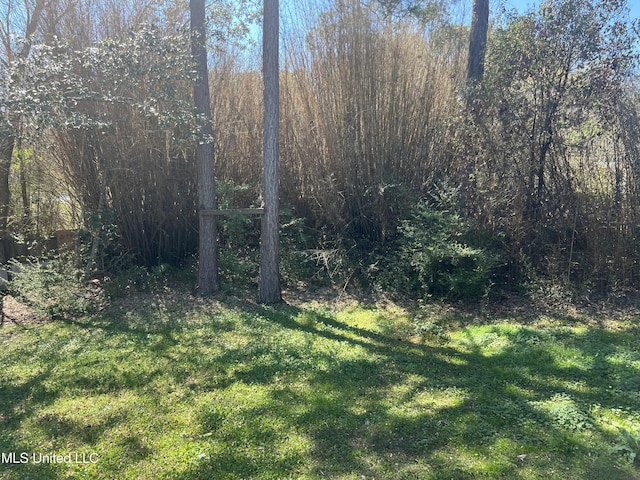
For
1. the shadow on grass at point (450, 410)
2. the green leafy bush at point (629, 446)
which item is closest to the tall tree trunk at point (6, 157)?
the shadow on grass at point (450, 410)

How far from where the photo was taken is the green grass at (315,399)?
2834mm

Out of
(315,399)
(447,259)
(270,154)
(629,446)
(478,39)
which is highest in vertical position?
(478,39)

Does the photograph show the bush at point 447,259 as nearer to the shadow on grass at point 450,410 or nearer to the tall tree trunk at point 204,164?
the shadow on grass at point 450,410

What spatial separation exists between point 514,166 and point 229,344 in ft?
15.1

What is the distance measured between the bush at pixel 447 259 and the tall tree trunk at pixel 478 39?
2353 mm

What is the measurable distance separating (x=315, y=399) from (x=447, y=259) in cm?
324

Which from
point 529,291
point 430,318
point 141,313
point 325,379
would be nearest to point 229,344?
point 325,379

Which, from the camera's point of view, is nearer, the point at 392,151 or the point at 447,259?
the point at 447,259

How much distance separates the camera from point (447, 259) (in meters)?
6.18

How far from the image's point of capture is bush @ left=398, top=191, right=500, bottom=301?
598 centimetres

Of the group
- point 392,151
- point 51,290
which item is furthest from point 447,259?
point 51,290

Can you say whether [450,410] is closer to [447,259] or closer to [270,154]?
[447,259]

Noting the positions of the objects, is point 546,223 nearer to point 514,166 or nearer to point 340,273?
point 514,166

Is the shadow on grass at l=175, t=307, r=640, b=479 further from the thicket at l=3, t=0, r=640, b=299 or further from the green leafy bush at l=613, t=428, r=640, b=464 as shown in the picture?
the thicket at l=3, t=0, r=640, b=299
